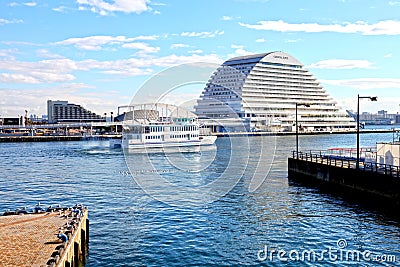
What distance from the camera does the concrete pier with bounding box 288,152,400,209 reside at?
25125 mm

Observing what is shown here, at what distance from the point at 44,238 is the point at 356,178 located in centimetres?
2018

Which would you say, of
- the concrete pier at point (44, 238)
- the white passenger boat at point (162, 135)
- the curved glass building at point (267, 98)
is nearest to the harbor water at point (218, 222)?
the concrete pier at point (44, 238)

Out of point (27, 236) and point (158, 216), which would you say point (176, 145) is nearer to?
point (158, 216)

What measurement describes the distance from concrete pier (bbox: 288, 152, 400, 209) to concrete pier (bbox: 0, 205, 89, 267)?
16.6 meters

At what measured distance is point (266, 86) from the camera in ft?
527

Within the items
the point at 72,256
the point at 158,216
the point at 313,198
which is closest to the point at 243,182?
the point at 313,198

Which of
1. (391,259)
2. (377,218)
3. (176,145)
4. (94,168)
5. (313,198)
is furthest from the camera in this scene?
(176,145)

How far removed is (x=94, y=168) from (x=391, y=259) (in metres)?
36.9

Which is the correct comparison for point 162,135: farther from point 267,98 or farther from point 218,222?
point 267,98

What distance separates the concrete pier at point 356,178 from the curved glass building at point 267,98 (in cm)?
9884

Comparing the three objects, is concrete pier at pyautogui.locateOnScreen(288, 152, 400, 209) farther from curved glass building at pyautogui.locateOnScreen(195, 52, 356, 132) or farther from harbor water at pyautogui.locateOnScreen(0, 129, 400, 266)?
curved glass building at pyautogui.locateOnScreen(195, 52, 356, 132)

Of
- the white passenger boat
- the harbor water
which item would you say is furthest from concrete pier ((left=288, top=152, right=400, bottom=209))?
the white passenger boat

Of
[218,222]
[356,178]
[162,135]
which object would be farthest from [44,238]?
[162,135]

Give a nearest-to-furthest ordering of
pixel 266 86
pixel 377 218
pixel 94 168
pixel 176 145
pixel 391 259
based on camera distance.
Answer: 1. pixel 391 259
2. pixel 377 218
3. pixel 94 168
4. pixel 176 145
5. pixel 266 86
